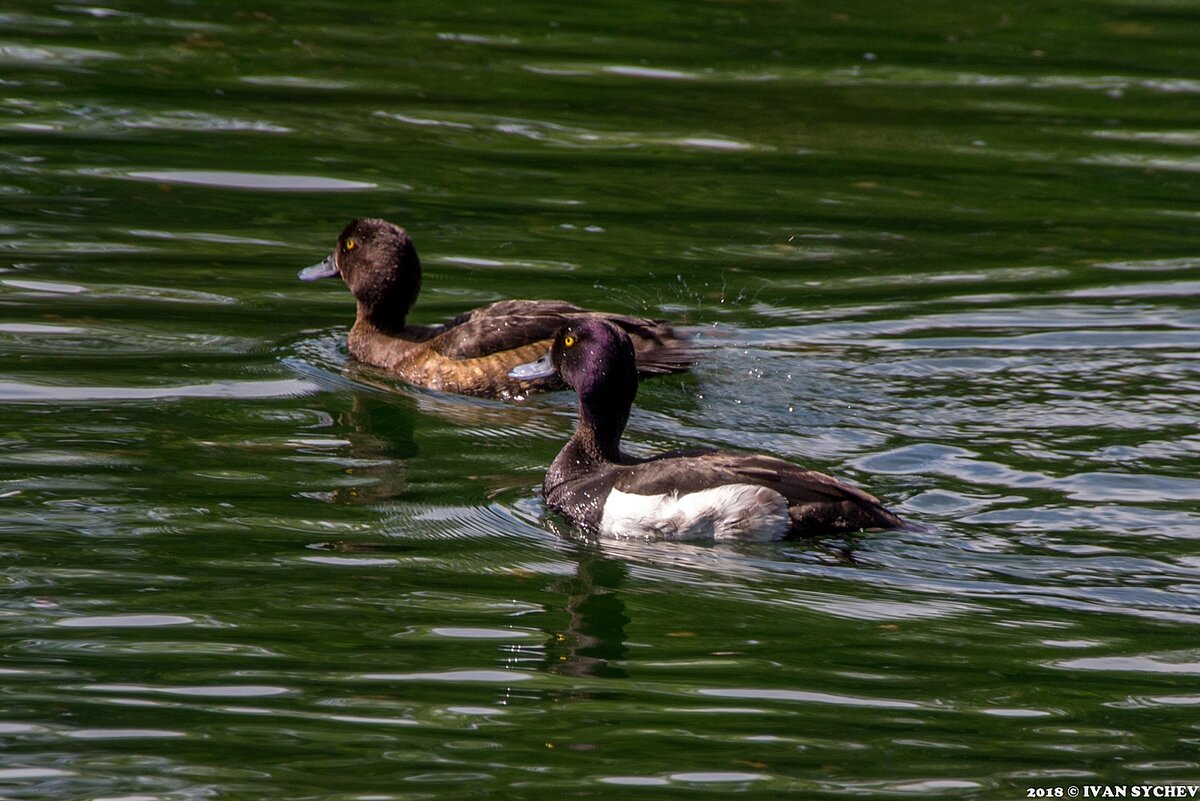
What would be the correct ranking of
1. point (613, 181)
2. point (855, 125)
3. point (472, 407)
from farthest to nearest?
point (855, 125), point (613, 181), point (472, 407)

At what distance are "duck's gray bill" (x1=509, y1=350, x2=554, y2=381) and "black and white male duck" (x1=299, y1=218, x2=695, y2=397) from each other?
0.47 metres

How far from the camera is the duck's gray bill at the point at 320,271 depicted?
11117 mm

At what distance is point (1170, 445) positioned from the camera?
884 cm

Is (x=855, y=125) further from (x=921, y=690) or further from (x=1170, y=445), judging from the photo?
(x=921, y=690)

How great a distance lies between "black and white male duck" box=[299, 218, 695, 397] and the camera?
33.2 feet

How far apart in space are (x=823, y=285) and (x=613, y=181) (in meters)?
2.31

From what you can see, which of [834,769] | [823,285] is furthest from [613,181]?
[834,769]

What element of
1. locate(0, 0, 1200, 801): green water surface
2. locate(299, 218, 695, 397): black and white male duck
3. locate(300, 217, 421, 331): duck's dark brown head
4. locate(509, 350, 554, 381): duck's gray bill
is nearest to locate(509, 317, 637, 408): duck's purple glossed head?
locate(509, 350, 554, 381): duck's gray bill

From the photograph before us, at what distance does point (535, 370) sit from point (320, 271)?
2370 mm

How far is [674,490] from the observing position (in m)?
7.95

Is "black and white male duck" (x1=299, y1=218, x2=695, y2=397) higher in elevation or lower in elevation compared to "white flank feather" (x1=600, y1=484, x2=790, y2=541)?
higher

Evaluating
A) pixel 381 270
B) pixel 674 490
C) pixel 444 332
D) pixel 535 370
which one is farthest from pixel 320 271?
pixel 674 490

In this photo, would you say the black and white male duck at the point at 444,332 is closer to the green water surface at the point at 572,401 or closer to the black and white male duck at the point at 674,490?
the green water surface at the point at 572,401

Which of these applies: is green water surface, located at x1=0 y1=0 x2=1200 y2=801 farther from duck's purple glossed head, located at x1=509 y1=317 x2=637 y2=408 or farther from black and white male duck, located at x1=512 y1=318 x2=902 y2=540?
duck's purple glossed head, located at x1=509 y1=317 x2=637 y2=408
